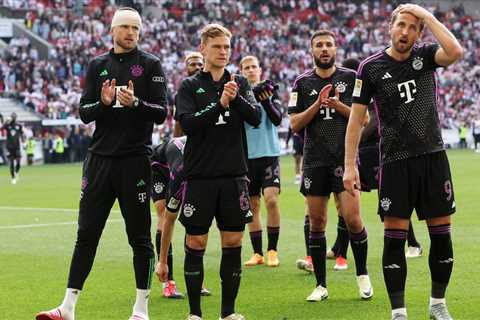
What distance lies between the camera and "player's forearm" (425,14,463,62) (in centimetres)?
761

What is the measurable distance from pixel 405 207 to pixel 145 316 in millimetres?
2271

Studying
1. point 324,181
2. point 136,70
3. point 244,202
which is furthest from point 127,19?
point 324,181

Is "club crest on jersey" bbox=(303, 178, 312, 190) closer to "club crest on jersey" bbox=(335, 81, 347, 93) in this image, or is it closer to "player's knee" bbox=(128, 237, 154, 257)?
"club crest on jersey" bbox=(335, 81, 347, 93)

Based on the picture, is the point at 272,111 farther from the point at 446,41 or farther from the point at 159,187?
the point at 446,41

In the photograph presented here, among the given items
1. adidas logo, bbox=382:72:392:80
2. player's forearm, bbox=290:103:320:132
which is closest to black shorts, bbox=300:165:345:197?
player's forearm, bbox=290:103:320:132

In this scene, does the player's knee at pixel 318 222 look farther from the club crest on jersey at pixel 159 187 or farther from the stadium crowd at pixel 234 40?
the stadium crowd at pixel 234 40

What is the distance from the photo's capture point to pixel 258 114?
26.9 feet

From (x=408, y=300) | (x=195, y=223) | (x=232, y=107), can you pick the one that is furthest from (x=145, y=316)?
(x=408, y=300)

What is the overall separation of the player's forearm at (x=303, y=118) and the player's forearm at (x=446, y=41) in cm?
200

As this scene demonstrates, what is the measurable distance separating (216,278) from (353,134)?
344 centimetres

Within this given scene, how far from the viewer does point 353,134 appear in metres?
8.11

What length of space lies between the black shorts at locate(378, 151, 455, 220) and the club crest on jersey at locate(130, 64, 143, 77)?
2.16 meters

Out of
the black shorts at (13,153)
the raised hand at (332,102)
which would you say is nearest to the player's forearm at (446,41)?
the raised hand at (332,102)

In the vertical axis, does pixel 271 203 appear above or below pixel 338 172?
below
